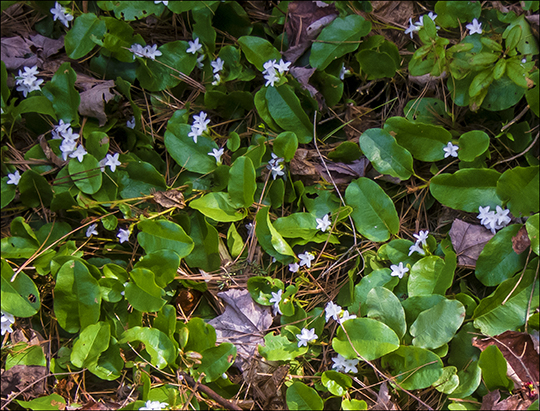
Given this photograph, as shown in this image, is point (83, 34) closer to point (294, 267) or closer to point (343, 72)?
point (343, 72)

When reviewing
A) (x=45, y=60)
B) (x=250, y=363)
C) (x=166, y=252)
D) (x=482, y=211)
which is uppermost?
(x=45, y=60)

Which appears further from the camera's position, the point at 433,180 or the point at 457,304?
the point at 433,180

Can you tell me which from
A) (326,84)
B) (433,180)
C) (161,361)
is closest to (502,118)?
(433,180)

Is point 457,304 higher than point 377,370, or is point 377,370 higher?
point 457,304

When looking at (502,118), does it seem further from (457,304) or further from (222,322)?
(222,322)

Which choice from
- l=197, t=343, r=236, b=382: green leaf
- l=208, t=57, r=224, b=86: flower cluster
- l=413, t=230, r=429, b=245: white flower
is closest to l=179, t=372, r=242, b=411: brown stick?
l=197, t=343, r=236, b=382: green leaf

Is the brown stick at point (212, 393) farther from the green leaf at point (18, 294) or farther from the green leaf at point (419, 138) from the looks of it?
the green leaf at point (419, 138)

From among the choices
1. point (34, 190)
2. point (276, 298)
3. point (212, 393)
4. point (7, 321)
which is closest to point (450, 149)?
point (276, 298)

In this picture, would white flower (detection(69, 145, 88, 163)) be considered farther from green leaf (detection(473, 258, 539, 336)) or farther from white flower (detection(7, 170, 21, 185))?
green leaf (detection(473, 258, 539, 336))
